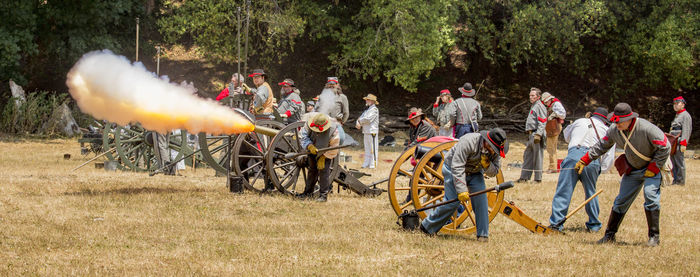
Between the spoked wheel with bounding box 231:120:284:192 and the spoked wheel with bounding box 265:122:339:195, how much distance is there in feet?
0.73

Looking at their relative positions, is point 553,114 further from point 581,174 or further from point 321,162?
point 321,162

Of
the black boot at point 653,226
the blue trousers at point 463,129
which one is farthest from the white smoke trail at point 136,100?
the black boot at point 653,226

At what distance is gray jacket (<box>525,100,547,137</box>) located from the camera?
13883 mm

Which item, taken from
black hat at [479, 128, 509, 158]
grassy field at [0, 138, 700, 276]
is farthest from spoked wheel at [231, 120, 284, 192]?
black hat at [479, 128, 509, 158]

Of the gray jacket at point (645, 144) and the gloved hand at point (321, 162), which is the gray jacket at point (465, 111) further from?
the gray jacket at point (645, 144)

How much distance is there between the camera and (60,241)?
25.4 ft

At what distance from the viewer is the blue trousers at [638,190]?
8.23 m

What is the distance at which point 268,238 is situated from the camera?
27.1 ft

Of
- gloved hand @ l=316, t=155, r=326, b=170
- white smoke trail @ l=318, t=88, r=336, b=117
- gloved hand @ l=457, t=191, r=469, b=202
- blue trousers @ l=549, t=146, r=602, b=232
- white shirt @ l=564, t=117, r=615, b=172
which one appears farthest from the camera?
white smoke trail @ l=318, t=88, r=336, b=117

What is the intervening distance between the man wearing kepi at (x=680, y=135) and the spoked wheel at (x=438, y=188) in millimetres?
6448

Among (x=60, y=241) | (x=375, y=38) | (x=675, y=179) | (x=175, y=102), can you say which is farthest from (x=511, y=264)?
(x=375, y=38)

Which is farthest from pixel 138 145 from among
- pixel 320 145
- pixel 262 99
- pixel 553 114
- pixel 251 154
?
pixel 553 114

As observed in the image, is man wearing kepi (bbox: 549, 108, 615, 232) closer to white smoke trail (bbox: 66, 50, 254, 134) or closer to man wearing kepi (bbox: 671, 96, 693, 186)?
white smoke trail (bbox: 66, 50, 254, 134)

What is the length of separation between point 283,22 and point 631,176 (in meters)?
16.3
